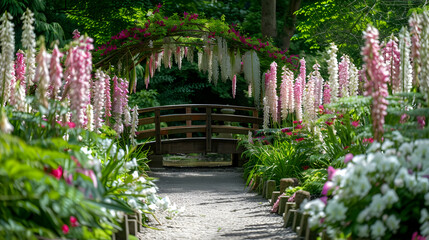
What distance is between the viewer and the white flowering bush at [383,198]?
313 centimetres

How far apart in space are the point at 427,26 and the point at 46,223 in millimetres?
3306

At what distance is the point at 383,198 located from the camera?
3.10m

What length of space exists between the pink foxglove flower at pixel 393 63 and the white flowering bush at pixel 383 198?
1.69 meters

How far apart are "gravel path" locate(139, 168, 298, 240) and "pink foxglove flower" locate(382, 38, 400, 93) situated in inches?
67.7

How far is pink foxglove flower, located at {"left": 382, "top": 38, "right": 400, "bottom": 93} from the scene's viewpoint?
4.98 metres

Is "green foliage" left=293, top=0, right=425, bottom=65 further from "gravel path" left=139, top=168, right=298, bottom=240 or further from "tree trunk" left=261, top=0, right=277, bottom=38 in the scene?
"gravel path" left=139, top=168, right=298, bottom=240

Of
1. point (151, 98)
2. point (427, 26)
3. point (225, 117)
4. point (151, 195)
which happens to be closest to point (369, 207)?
point (427, 26)

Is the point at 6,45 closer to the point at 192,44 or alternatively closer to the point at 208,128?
the point at 192,44

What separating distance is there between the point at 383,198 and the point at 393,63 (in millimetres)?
2451

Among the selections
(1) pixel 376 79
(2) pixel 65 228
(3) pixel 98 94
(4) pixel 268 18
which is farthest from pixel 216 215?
(4) pixel 268 18

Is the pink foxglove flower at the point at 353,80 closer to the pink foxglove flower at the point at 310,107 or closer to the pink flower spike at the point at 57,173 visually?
the pink foxglove flower at the point at 310,107

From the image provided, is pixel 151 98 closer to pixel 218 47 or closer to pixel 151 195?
pixel 218 47

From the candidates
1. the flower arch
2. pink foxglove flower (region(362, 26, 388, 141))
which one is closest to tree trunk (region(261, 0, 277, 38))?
the flower arch

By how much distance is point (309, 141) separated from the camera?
24.3 feet
